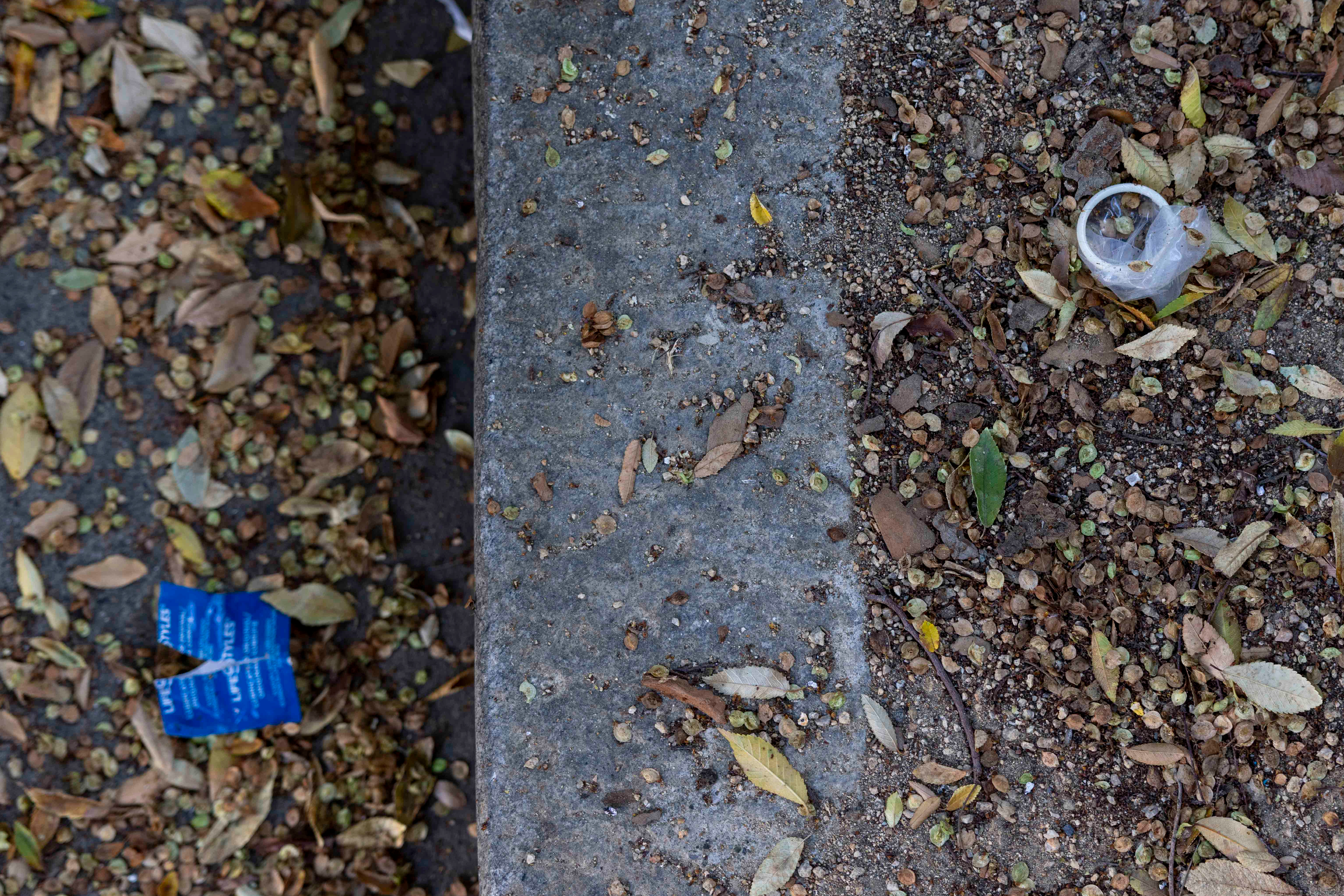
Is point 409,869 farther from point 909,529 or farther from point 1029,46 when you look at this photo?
point 1029,46

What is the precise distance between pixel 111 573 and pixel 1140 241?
7.21 feet

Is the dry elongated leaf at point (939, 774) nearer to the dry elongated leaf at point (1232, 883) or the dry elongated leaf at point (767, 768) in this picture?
the dry elongated leaf at point (767, 768)

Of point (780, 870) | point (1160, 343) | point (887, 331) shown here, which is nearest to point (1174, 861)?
point (780, 870)

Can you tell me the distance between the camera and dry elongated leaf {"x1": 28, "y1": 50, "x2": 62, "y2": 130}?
6.37 ft

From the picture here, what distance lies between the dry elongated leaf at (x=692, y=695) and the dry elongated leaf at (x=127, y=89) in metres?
1.71

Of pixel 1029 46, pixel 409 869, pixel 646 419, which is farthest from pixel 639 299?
pixel 409 869

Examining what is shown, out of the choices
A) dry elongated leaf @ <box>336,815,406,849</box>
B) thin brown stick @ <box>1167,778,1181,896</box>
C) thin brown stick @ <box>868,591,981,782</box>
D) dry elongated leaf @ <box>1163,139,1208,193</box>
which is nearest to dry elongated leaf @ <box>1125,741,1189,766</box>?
thin brown stick @ <box>1167,778,1181,896</box>

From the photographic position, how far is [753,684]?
1523 millimetres

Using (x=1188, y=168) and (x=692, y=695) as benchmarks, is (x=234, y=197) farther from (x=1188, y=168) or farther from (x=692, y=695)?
(x=1188, y=168)

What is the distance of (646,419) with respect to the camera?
1575 millimetres

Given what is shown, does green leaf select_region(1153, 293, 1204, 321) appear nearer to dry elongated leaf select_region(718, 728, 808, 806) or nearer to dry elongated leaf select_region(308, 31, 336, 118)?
dry elongated leaf select_region(718, 728, 808, 806)

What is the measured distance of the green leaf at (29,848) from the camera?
1.84m

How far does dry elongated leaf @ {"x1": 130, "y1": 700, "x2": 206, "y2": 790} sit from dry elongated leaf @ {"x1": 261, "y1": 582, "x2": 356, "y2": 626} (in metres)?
0.35

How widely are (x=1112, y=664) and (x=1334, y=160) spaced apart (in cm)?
99
